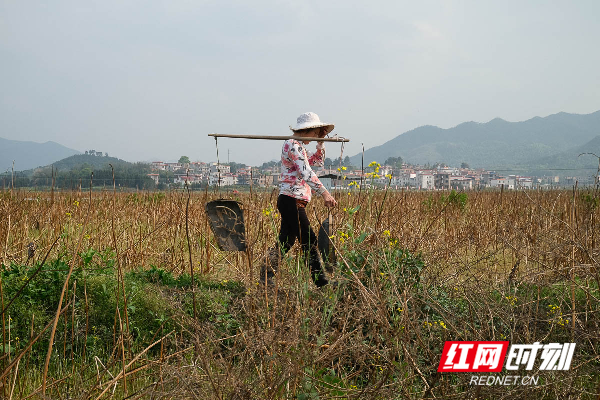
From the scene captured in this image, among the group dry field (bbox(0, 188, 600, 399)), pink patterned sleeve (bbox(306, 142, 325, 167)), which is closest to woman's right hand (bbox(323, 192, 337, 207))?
dry field (bbox(0, 188, 600, 399))

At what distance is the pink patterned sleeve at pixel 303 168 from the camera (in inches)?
140

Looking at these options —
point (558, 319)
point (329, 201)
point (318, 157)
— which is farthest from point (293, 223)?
point (558, 319)

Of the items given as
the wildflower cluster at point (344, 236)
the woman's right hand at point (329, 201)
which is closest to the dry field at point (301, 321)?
the wildflower cluster at point (344, 236)

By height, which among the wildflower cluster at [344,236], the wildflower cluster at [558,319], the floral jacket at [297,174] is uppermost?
the floral jacket at [297,174]

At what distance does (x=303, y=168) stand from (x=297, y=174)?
0.11 metres

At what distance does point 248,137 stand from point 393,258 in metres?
1.18

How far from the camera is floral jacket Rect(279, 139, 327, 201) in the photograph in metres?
3.58

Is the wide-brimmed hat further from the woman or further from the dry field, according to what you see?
the dry field

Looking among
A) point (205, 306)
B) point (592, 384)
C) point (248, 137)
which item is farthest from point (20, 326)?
point (592, 384)

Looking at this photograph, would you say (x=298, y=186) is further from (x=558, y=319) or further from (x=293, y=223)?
(x=558, y=319)

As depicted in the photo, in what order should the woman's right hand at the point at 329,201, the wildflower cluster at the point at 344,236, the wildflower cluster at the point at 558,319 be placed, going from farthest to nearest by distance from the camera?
the woman's right hand at the point at 329,201, the wildflower cluster at the point at 344,236, the wildflower cluster at the point at 558,319

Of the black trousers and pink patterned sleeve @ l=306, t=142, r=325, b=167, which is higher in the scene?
pink patterned sleeve @ l=306, t=142, r=325, b=167

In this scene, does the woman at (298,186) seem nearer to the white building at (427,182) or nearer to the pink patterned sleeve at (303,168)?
the pink patterned sleeve at (303,168)

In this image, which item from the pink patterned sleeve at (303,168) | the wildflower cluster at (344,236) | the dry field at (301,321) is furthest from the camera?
the pink patterned sleeve at (303,168)
